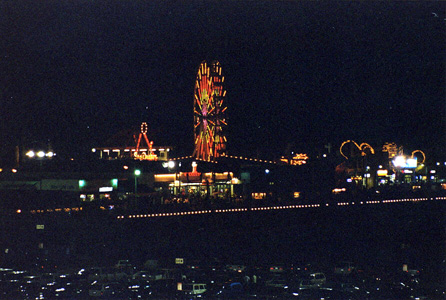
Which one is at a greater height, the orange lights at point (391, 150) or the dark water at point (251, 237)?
the orange lights at point (391, 150)

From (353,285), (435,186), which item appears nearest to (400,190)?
(435,186)

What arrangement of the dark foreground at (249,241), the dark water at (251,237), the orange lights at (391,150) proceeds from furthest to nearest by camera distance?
1. the orange lights at (391,150)
2. the dark water at (251,237)
3. the dark foreground at (249,241)

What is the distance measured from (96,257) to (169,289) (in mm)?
4794

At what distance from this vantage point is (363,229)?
81.4 feet

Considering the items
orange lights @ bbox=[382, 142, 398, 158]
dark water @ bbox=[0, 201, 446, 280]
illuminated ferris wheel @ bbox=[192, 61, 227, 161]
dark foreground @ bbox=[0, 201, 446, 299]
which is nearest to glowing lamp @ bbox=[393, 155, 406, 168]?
orange lights @ bbox=[382, 142, 398, 158]

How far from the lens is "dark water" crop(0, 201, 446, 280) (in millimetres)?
17766

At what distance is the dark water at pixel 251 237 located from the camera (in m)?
17.8

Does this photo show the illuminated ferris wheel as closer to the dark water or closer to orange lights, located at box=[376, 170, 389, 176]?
the dark water

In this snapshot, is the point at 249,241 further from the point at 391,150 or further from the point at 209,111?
the point at 391,150

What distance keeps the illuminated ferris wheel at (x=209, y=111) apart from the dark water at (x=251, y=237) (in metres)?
5.87

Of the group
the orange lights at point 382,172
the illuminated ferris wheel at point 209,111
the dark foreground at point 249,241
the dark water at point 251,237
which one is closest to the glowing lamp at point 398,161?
the orange lights at point 382,172

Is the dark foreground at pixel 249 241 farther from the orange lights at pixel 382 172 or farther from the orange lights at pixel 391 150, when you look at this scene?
the orange lights at pixel 391 150

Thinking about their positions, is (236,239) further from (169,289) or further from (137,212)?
(169,289)

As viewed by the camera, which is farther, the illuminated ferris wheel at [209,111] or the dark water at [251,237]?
the illuminated ferris wheel at [209,111]
